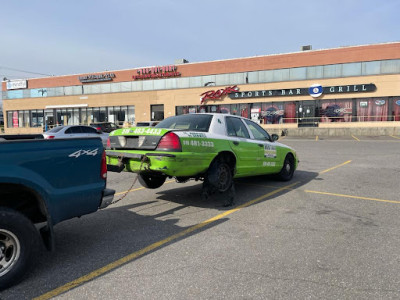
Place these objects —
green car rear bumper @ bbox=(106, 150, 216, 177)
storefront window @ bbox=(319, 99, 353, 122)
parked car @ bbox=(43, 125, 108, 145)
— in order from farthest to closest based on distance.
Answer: storefront window @ bbox=(319, 99, 353, 122) < parked car @ bbox=(43, 125, 108, 145) < green car rear bumper @ bbox=(106, 150, 216, 177)

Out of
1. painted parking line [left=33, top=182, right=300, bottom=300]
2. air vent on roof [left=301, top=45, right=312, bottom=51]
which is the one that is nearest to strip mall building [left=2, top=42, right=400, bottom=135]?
air vent on roof [left=301, top=45, right=312, bottom=51]

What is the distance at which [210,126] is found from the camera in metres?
5.82

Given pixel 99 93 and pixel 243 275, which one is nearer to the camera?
pixel 243 275

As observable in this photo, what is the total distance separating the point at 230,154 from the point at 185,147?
126 cm

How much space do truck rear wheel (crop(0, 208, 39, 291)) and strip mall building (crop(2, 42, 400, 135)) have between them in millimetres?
30729

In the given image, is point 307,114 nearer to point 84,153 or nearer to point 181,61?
point 181,61

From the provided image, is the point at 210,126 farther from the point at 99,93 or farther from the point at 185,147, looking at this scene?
the point at 99,93

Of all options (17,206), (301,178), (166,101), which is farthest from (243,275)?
(166,101)

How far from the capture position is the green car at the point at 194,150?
16.3ft

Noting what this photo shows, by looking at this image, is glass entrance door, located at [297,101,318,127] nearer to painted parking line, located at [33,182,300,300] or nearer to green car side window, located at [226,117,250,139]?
green car side window, located at [226,117,250,139]

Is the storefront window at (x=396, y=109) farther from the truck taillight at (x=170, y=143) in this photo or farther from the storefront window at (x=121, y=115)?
the truck taillight at (x=170, y=143)

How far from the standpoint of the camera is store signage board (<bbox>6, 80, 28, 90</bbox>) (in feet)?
165

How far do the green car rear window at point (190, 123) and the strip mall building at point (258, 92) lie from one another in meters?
27.0

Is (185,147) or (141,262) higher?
(185,147)
